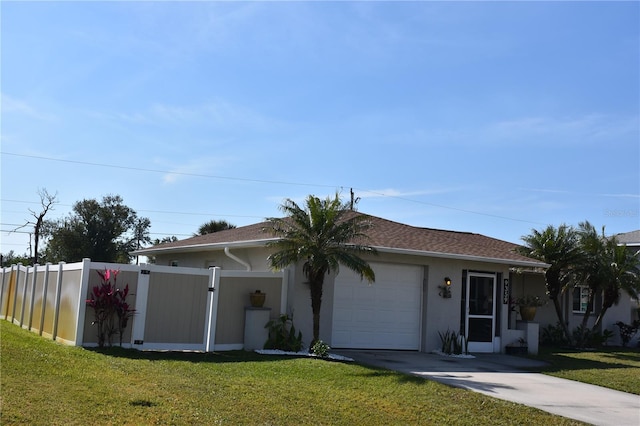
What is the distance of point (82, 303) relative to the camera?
13.4 metres

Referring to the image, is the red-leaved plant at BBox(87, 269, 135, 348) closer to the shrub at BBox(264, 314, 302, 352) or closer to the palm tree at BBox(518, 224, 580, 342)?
the shrub at BBox(264, 314, 302, 352)

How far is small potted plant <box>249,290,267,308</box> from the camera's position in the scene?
1495cm

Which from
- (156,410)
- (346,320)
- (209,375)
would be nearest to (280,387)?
(209,375)

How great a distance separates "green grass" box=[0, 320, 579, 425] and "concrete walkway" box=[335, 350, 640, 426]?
2.36 feet

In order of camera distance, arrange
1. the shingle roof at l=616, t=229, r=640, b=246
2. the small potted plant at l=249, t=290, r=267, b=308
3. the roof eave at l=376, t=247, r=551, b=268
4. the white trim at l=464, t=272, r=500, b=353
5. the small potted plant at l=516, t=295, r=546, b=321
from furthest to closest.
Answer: the shingle roof at l=616, t=229, r=640, b=246 < the small potted plant at l=516, t=295, r=546, b=321 < the white trim at l=464, t=272, r=500, b=353 < the roof eave at l=376, t=247, r=551, b=268 < the small potted plant at l=249, t=290, r=267, b=308

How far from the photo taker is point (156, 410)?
808cm

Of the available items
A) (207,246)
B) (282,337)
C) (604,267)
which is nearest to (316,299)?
(282,337)

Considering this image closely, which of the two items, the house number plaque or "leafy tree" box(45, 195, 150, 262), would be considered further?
"leafy tree" box(45, 195, 150, 262)

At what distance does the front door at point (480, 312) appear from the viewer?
1820 centimetres

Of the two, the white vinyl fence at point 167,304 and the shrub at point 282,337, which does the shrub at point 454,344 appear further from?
the white vinyl fence at point 167,304

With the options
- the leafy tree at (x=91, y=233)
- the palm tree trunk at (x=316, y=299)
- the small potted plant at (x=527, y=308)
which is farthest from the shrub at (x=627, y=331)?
the leafy tree at (x=91, y=233)

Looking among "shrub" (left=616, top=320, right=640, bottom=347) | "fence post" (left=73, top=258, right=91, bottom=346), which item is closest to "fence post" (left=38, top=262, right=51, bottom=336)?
"fence post" (left=73, top=258, right=91, bottom=346)

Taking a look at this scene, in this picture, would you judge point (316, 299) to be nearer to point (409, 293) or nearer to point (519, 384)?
point (409, 293)

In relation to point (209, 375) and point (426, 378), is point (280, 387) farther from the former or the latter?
point (426, 378)
